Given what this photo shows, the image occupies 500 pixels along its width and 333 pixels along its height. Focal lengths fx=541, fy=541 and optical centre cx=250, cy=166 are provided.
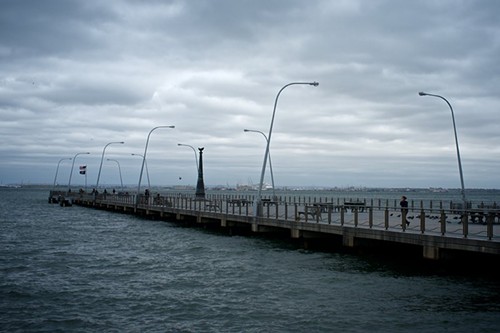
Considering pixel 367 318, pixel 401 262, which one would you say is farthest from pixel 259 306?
pixel 401 262

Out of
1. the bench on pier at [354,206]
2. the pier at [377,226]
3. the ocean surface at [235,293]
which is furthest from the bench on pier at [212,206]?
the ocean surface at [235,293]

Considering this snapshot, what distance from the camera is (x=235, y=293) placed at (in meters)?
17.5

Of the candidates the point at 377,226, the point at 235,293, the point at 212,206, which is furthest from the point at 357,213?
the point at 212,206

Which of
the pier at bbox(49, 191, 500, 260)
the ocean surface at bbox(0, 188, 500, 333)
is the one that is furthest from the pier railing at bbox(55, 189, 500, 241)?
the ocean surface at bbox(0, 188, 500, 333)

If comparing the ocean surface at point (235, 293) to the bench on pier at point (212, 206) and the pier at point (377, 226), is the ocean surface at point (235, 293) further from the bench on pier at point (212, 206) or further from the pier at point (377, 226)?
the bench on pier at point (212, 206)

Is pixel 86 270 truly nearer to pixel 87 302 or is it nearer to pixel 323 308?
pixel 87 302

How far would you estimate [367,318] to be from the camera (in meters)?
14.1

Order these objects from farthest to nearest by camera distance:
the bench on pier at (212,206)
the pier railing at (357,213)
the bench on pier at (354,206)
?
the bench on pier at (212,206), the bench on pier at (354,206), the pier railing at (357,213)

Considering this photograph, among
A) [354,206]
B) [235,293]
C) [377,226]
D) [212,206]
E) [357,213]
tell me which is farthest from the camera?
[212,206]

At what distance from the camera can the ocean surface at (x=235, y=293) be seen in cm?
1377

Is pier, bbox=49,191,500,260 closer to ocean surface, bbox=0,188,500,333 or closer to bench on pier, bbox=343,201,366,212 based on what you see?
bench on pier, bbox=343,201,366,212

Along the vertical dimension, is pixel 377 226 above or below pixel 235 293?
A: above

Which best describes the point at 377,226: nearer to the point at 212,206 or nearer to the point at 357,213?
the point at 357,213

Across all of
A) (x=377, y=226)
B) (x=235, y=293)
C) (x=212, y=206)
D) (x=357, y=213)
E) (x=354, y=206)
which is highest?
(x=354, y=206)
